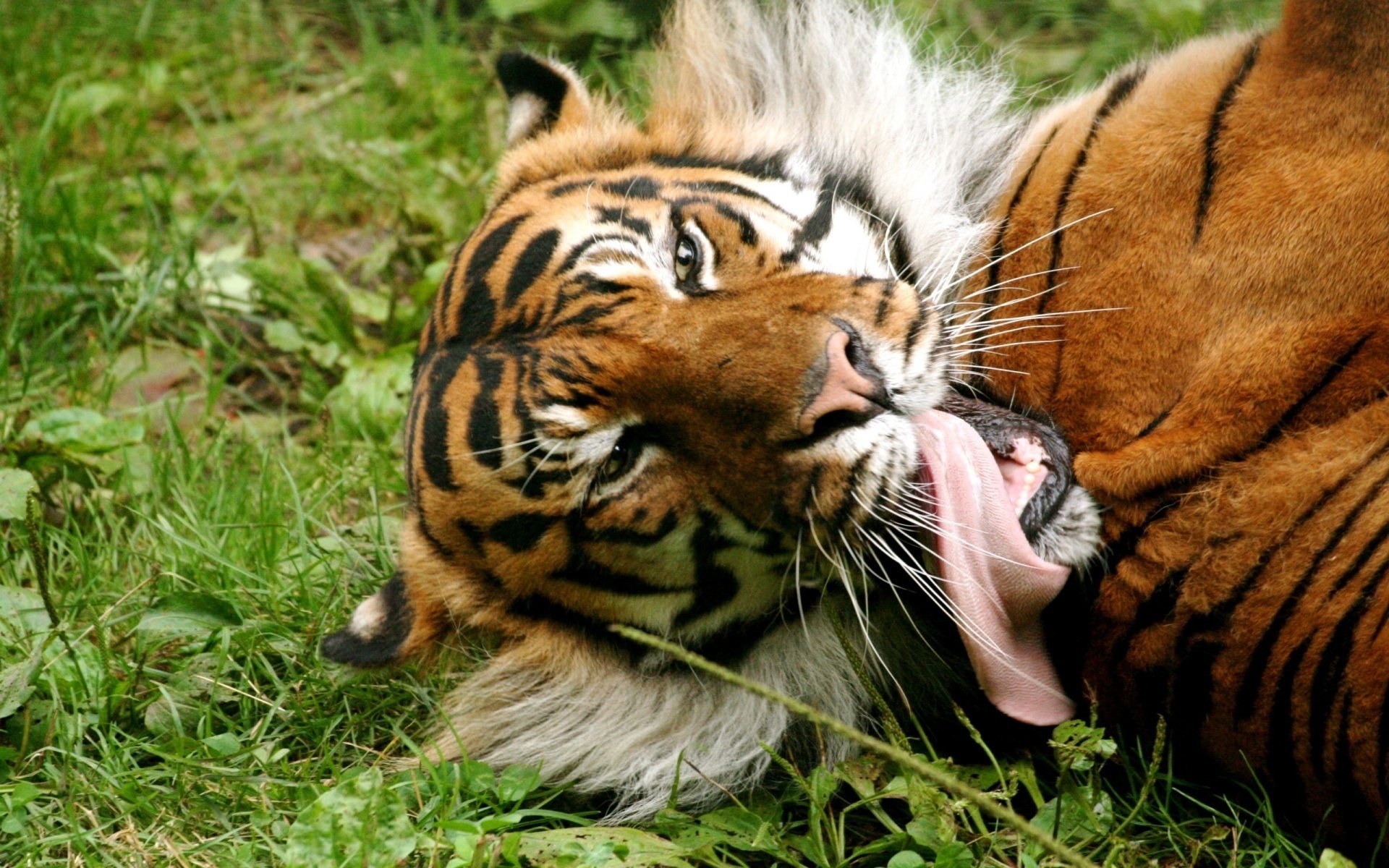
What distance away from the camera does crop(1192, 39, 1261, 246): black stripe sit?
96.7 inches

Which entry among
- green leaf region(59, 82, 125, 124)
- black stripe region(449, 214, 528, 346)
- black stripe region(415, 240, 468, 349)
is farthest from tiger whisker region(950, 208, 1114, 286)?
green leaf region(59, 82, 125, 124)

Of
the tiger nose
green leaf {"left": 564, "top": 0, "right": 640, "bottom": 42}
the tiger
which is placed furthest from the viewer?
green leaf {"left": 564, "top": 0, "right": 640, "bottom": 42}

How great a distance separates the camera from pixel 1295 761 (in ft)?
7.49

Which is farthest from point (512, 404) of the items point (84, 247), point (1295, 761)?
point (84, 247)

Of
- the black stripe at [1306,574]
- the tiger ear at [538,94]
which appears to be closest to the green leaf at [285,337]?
the tiger ear at [538,94]

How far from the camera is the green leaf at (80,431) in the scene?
3385 mm

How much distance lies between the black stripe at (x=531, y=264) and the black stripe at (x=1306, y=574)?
149 cm

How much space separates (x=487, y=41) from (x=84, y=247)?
1.72 m

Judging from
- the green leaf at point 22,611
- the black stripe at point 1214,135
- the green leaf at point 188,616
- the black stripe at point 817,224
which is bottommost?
the green leaf at point 22,611

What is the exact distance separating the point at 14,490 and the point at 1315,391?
2793 millimetres

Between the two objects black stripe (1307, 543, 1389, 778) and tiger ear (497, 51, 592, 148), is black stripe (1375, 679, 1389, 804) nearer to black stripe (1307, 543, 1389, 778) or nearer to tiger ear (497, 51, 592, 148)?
black stripe (1307, 543, 1389, 778)

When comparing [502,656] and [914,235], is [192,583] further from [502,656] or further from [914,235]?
[914,235]

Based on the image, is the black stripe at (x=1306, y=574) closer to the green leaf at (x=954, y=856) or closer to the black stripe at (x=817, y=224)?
the green leaf at (x=954, y=856)

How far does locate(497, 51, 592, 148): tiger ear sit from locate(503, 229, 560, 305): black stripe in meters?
0.55
